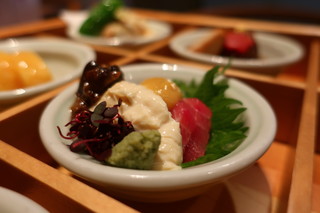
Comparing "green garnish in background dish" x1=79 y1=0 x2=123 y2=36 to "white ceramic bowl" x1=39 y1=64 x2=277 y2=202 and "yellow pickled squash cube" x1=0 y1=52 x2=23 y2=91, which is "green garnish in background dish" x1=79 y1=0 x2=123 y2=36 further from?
"white ceramic bowl" x1=39 y1=64 x2=277 y2=202

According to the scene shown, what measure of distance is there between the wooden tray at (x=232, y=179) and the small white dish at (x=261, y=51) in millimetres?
61

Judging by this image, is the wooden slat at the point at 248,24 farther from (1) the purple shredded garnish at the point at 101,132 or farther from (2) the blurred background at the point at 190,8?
(1) the purple shredded garnish at the point at 101,132

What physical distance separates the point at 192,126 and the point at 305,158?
0.26 meters

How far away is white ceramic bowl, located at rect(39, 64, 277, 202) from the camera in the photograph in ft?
1.68

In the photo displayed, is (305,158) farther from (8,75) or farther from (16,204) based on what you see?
(8,75)

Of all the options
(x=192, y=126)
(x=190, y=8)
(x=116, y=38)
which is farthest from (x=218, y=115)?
(x=190, y=8)

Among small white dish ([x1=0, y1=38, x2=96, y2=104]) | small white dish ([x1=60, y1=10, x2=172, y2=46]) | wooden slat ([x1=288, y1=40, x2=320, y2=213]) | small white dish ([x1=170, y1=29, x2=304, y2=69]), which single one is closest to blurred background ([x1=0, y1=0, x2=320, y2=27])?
small white dish ([x1=60, y1=10, x2=172, y2=46])

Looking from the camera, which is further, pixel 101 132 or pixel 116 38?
pixel 116 38

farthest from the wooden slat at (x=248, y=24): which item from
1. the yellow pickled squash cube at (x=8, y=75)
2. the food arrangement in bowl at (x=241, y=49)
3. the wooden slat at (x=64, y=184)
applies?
the wooden slat at (x=64, y=184)

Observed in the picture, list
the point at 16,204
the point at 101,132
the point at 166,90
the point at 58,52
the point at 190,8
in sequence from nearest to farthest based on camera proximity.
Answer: the point at 16,204 < the point at 101,132 < the point at 166,90 < the point at 58,52 < the point at 190,8

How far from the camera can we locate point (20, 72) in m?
0.95

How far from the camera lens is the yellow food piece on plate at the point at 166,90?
28.9 inches

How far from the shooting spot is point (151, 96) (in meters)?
0.67

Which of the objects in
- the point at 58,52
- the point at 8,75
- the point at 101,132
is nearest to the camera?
the point at 101,132
